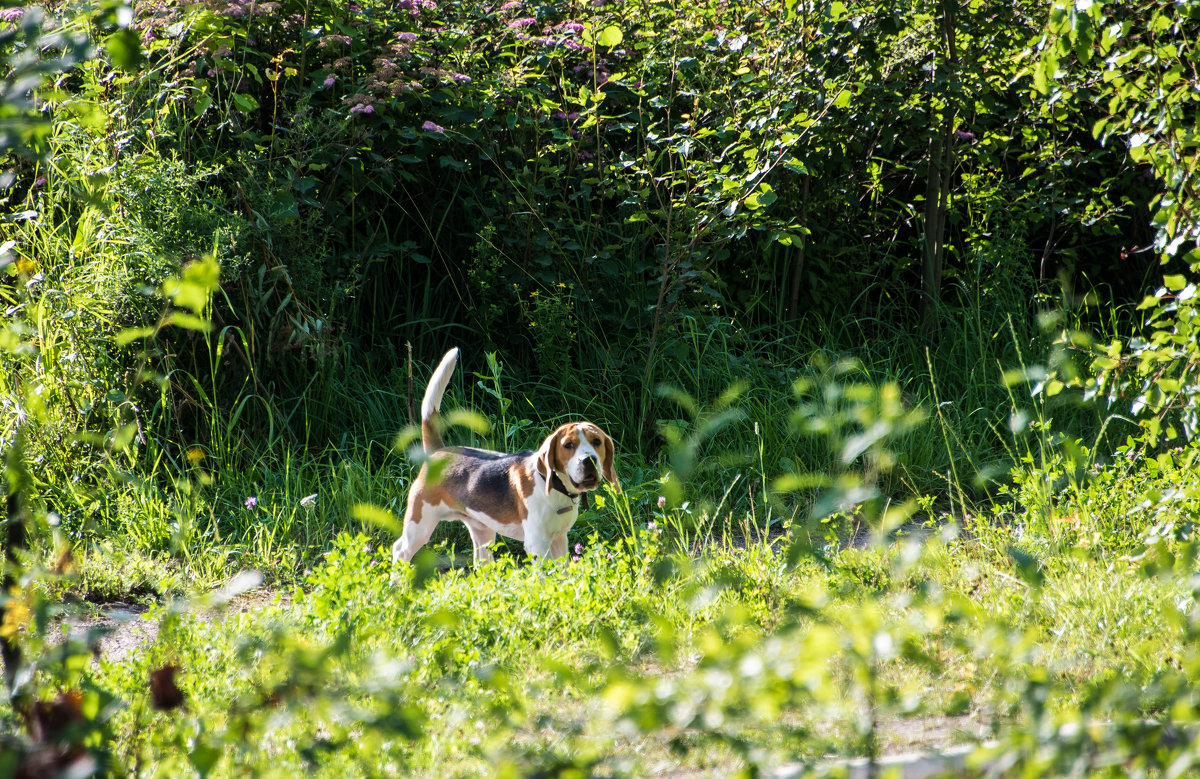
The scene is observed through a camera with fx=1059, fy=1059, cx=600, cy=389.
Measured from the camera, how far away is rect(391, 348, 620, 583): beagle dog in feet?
12.5

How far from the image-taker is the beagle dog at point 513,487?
12.5 ft

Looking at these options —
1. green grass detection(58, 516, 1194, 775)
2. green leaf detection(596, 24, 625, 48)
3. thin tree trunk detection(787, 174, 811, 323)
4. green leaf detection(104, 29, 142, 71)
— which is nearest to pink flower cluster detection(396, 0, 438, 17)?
green leaf detection(596, 24, 625, 48)

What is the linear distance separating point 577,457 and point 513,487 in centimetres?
43

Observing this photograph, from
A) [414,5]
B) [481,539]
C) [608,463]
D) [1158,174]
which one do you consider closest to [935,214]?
[1158,174]

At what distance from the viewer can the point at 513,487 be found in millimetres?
4074

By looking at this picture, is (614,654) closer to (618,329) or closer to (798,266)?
(618,329)

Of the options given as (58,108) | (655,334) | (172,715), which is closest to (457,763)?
(172,715)

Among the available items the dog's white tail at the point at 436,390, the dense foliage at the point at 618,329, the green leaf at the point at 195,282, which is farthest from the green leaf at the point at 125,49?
the dog's white tail at the point at 436,390

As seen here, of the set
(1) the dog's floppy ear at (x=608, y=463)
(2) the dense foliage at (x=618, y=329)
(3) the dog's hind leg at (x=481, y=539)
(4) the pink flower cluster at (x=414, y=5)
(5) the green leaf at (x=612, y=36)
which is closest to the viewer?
(2) the dense foliage at (x=618, y=329)

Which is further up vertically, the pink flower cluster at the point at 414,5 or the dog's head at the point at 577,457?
the pink flower cluster at the point at 414,5

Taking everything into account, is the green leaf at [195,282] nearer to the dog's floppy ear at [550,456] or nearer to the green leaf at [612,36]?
the dog's floppy ear at [550,456]

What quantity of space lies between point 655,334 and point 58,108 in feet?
9.89

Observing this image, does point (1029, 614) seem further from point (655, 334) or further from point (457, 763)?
point (655, 334)

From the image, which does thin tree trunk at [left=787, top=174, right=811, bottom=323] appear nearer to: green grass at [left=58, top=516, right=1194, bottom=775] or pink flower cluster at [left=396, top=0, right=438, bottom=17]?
pink flower cluster at [left=396, top=0, right=438, bottom=17]
